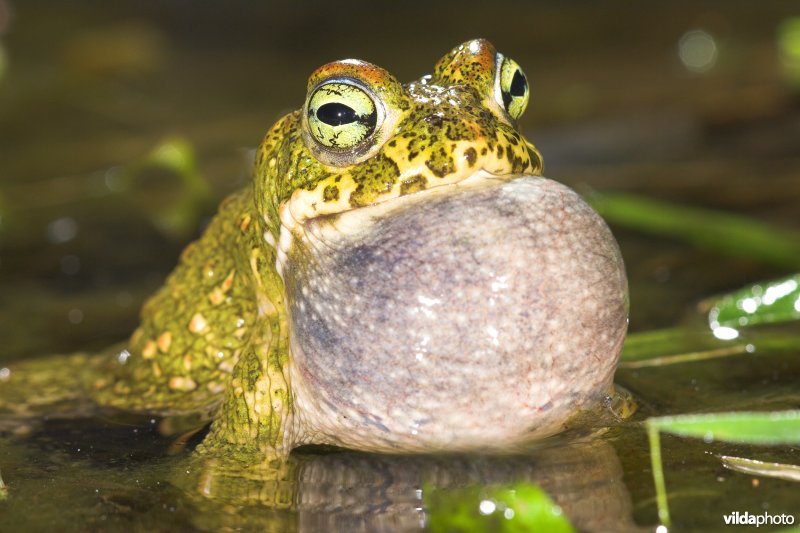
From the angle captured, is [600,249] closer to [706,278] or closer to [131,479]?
[131,479]

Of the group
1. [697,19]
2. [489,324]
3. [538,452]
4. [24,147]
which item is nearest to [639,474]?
[538,452]

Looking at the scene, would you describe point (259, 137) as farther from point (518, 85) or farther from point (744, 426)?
point (744, 426)

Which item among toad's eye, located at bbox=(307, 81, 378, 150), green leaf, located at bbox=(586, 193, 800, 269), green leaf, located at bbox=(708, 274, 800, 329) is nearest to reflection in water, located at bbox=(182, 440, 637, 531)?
toad's eye, located at bbox=(307, 81, 378, 150)

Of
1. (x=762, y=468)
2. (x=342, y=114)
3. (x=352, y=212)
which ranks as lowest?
(x=762, y=468)

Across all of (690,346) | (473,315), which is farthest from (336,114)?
(690,346)

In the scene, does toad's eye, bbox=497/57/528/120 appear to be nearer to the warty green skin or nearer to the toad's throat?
the warty green skin

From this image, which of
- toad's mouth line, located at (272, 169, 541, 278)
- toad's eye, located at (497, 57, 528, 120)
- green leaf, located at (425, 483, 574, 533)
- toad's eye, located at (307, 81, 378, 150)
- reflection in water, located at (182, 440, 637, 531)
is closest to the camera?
green leaf, located at (425, 483, 574, 533)
